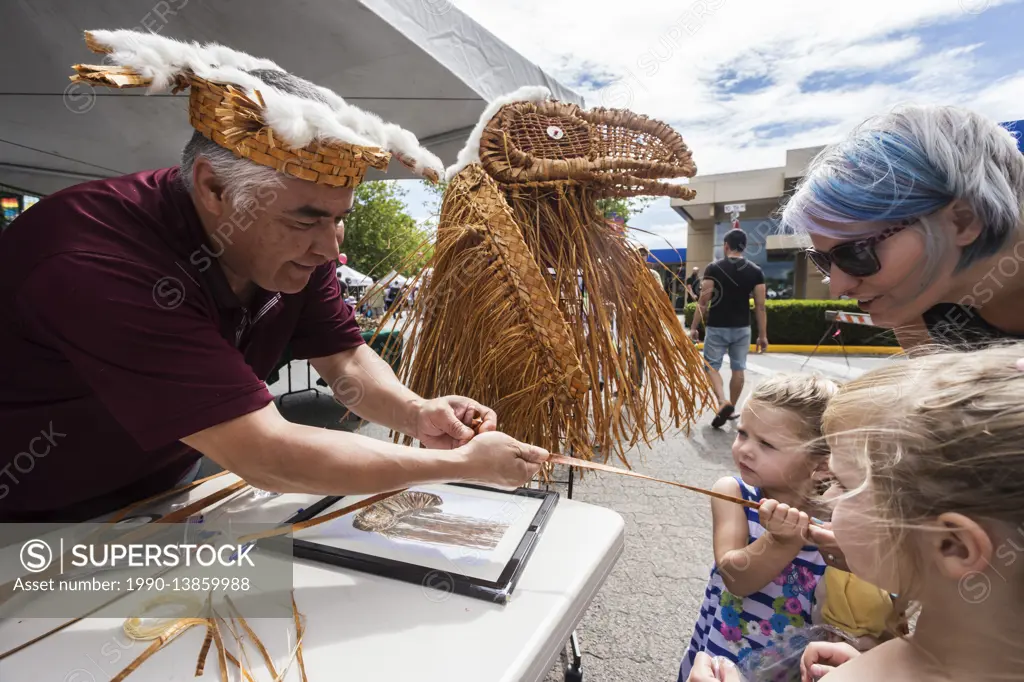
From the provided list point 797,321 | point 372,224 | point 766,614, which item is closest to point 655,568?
point 766,614

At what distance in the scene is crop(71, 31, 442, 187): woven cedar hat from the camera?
0.82m

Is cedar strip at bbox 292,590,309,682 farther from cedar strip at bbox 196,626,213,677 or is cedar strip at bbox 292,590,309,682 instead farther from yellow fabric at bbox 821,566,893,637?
yellow fabric at bbox 821,566,893,637

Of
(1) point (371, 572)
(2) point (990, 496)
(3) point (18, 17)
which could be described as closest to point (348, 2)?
(3) point (18, 17)

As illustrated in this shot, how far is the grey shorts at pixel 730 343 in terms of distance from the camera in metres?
3.97

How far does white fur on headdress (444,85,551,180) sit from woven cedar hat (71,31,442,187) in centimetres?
52

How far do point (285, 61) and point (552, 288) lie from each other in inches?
66.4

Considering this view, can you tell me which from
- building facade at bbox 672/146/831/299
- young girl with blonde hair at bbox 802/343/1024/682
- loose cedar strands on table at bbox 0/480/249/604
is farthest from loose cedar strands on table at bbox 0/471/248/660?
building facade at bbox 672/146/831/299

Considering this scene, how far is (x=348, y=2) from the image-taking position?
169 cm

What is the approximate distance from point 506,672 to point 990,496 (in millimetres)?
558

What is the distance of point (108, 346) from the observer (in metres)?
0.75

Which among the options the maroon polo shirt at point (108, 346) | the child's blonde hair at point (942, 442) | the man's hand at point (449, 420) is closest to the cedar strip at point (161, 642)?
the maroon polo shirt at point (108, 346)

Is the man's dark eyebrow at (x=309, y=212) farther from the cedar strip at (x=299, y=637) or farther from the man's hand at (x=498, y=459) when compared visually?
the cedar strip at (x=299, y=637)

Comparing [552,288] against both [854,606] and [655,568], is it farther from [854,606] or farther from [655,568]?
[655,568]

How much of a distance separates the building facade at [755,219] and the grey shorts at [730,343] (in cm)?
1096
